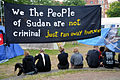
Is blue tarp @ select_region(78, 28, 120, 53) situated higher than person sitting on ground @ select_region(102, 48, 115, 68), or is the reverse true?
blue tarp @ select_region(78, 28, 120, 53)

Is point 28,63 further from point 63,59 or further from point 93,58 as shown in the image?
point 93,58

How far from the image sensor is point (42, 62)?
7480mm

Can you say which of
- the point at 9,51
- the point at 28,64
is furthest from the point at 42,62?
the point at 9,51

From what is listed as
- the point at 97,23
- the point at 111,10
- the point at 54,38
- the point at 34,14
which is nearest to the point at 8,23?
the point at 34,14

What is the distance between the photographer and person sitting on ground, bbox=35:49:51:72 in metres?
7.44

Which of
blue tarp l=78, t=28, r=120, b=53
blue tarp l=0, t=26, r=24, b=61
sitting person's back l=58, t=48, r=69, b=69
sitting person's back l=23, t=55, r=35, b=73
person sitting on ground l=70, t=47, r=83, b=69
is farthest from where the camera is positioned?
blue tarp l=0, t=26, r=24, b=61

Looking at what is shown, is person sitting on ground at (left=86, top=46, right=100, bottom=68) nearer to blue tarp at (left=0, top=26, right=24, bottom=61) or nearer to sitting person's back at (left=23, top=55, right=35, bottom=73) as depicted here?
sitting person's back at (left=23, top=55, right=35, bottom=73)

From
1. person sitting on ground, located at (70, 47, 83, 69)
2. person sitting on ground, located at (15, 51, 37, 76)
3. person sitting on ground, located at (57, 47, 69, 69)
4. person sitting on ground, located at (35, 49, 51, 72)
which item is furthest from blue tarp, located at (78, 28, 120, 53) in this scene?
person sitting on ground, located at (15, 51, 37, 76)

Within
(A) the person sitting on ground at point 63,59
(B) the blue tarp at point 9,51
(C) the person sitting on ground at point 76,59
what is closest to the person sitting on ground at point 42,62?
(A) the person sitting on ground at point 63,59

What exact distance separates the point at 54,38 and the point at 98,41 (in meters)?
4.31

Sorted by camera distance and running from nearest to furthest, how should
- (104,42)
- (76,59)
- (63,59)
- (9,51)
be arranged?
(63,59) < (76,59) < (104,42) < (9,51)

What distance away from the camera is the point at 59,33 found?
5.94 m

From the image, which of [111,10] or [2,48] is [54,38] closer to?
[2,48]

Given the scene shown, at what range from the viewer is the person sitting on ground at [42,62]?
7.44 meters
